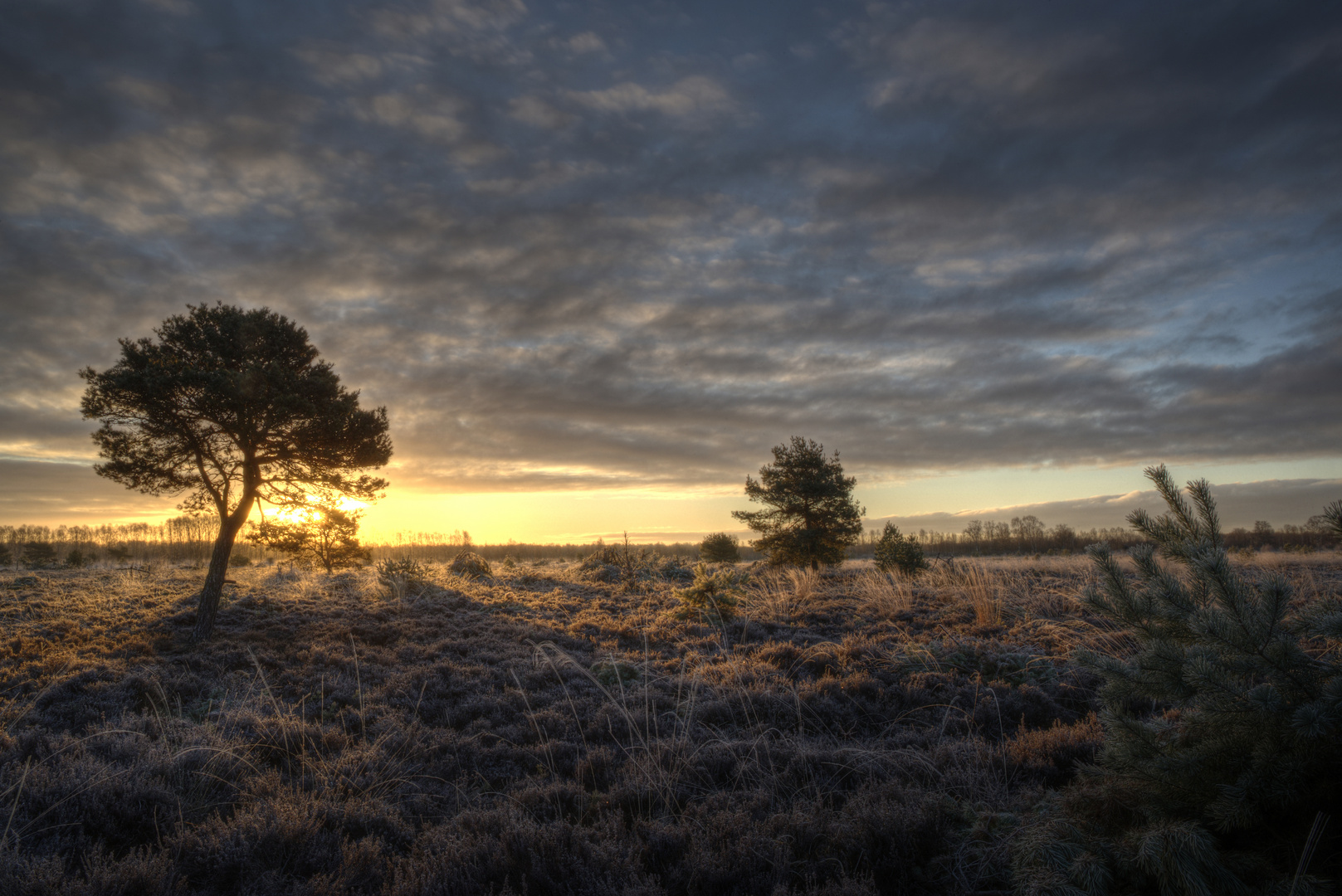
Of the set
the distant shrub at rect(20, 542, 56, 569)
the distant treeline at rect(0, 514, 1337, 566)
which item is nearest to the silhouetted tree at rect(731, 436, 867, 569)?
the distant treeline at rect(0, 514, 1337, 566)

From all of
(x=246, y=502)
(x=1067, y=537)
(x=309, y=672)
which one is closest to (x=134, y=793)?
(x=309, y=672)

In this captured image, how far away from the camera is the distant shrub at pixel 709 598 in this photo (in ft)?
42.4

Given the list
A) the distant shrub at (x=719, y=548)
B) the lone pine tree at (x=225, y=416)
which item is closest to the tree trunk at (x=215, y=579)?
the lone pine tree at (x=225, y=416)

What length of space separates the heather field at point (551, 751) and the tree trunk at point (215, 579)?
0.42 metres

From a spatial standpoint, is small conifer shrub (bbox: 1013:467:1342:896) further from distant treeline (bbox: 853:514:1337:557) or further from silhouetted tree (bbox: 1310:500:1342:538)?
distant treeline (bbox: 853:514:1337:557)

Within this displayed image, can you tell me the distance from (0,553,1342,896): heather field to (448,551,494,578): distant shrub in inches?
476

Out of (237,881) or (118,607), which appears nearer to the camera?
(237,881)

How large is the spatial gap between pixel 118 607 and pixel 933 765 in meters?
19.9

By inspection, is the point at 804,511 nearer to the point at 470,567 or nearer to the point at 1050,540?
the point at 470,567

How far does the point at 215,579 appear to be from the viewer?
41.8ft

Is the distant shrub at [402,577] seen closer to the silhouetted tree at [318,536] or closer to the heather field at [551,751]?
the silhouetted tree at [318,536]

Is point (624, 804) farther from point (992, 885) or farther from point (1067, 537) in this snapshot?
point (1067, 537)

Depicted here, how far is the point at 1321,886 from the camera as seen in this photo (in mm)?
2281

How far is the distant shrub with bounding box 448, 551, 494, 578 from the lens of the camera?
25345mm
